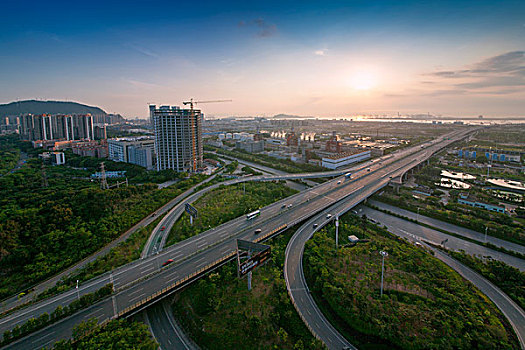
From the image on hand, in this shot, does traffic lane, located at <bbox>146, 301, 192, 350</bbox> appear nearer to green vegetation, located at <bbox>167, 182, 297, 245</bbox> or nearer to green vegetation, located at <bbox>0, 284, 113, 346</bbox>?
green vegetation, located at <bbox>0, 284, 113, 346</bbox>

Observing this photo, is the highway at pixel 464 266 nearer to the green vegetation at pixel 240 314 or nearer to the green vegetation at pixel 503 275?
the green vegetation at pixel 503 275

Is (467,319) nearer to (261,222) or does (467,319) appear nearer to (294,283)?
(294,283)

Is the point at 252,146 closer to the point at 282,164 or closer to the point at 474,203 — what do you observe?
the point at 282,164

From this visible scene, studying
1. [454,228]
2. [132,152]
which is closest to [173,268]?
[454,228]

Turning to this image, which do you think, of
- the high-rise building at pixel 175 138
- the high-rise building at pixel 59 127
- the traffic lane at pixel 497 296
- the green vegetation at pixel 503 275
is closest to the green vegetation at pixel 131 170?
the high-rise building at pixel 175 138

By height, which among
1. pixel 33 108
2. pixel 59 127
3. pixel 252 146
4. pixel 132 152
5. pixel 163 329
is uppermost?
pixel 33 108

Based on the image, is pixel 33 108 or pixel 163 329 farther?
pixel 33 108

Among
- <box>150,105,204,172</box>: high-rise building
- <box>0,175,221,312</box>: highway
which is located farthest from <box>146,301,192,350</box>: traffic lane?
<box>150,105,204,172</box>: high-rise building

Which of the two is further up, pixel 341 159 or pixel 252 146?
pixel 252 146
